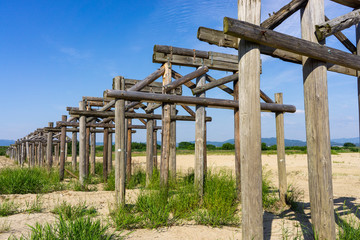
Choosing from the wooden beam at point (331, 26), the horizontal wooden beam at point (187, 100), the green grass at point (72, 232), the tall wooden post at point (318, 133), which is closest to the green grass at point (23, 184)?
the horizontal wooden beam at point (187, 100)

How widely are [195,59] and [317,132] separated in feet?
14.0

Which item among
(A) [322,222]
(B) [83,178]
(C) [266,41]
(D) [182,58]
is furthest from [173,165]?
(C) [266,41]

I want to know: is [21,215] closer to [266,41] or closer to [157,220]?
[157,220]

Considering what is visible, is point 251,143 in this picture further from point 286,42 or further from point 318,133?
point 286,42

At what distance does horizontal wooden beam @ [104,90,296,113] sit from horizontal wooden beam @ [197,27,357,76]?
1.90 metres

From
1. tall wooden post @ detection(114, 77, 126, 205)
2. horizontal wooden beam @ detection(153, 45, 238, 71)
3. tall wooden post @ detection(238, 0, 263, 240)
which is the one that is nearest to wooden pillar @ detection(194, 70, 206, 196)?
horizontal wooden beam @ detection(153, 45, 238, 71)

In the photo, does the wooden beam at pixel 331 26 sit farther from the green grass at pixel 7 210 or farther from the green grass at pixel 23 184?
the green grass at pixel 23 184

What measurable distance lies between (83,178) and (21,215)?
14.3ft

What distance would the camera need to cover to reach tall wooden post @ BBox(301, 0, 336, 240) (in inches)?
152

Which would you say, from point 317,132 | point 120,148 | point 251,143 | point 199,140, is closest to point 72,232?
point 120,148

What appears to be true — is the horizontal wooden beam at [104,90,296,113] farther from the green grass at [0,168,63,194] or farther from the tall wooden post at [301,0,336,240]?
the green grass at [0,168,63,194]

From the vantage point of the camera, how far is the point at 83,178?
34.7 feet

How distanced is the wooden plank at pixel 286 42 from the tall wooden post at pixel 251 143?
7.2 inches

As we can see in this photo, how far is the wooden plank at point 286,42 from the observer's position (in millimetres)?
3268
